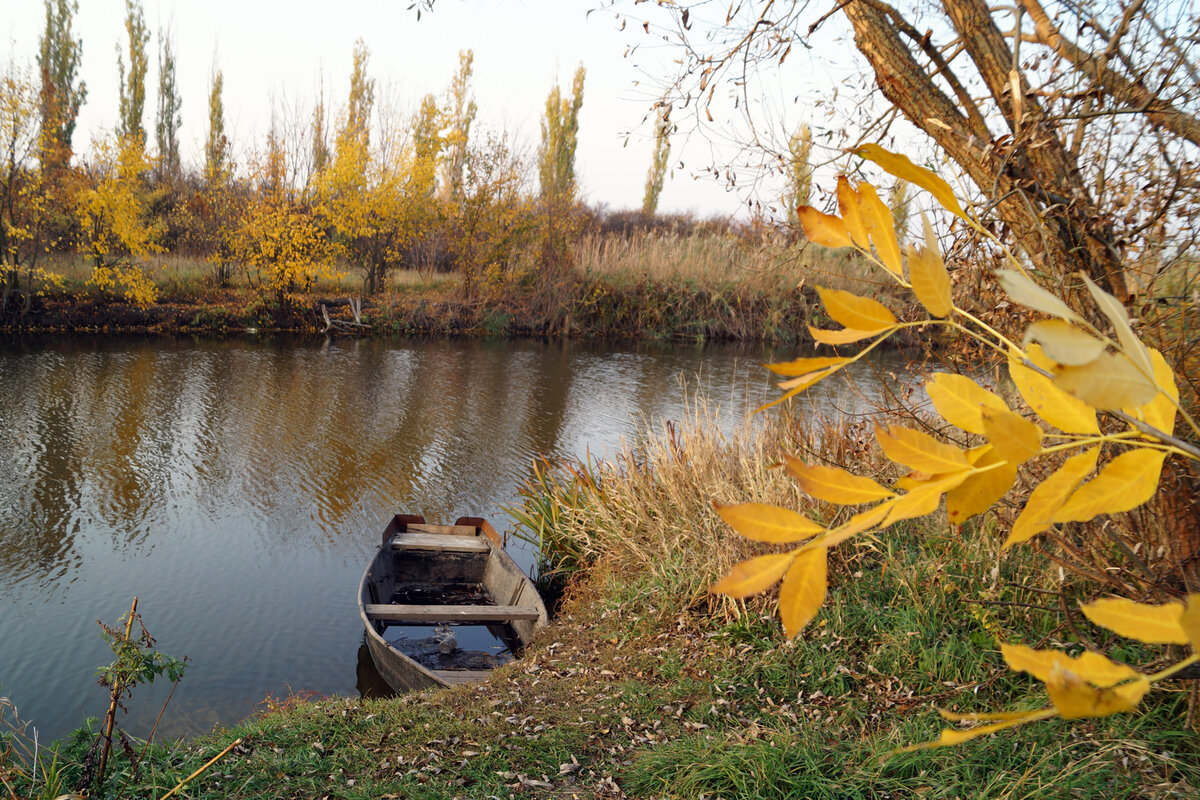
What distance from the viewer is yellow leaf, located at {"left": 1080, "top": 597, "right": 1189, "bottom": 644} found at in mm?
336

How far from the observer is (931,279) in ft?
1.55

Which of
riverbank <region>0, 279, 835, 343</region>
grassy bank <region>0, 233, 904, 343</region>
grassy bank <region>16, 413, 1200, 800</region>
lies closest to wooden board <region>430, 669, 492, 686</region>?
grassy bank <region>16, 413, 1200, 800</region>

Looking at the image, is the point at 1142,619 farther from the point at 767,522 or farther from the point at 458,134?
the point at 458,134

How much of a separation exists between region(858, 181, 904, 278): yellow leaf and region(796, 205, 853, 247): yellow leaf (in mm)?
18

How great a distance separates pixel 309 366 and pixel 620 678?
12830mm

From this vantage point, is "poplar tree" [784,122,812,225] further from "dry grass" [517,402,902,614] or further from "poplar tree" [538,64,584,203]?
"poplar tree" [538,64,584,203]

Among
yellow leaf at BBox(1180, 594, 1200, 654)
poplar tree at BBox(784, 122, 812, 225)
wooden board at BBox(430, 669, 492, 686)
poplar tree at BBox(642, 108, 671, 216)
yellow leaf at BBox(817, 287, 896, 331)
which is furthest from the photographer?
poplar tree at BBox(642, 108, 671, 216)

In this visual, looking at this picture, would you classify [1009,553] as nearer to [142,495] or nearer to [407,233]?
[142,495]

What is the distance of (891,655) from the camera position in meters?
3.73

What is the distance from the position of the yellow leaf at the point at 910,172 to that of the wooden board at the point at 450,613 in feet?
17.3

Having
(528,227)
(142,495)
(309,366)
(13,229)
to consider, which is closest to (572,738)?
(142,495)

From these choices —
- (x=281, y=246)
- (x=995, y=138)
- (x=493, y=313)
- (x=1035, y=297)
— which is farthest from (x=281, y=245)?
(x=1035, y=297)

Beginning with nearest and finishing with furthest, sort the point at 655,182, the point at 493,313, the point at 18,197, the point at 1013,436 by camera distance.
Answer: the point at 1013,436
the point at 18,197
the point at 493,313
the point at 655,182

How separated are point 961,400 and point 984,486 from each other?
69 mm
